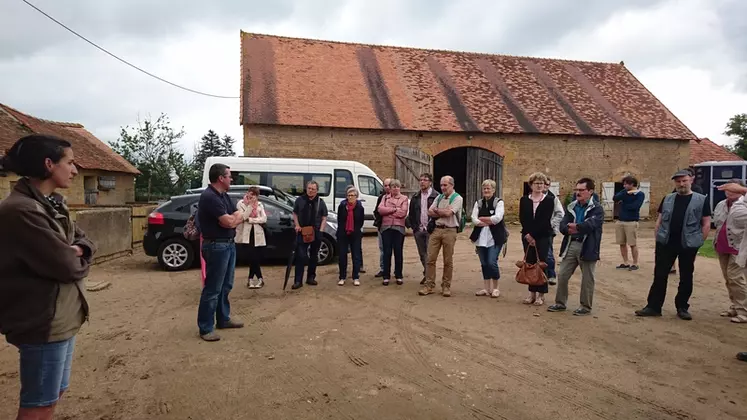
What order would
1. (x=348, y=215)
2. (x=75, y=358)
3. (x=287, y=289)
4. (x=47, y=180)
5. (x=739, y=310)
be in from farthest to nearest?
(x=348, y=215) → (x=287, y=289) → (x=739, y=310) → (x=75, y=358) → (x=47, y=180)

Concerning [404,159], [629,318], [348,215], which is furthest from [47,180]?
[404,159]

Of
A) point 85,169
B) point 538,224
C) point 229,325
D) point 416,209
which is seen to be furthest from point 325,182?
point 85,169

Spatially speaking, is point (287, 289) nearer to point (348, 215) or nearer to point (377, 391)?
point (348, 215)

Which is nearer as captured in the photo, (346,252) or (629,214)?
(346,252)

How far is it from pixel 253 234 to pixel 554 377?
474 cm

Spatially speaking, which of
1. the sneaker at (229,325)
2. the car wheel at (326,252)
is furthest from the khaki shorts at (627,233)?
the sneaker at (229,325)

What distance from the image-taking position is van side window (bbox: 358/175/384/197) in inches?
519

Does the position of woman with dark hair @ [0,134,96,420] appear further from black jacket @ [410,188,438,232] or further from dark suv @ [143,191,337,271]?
dark suv @ [143,191,337,271]

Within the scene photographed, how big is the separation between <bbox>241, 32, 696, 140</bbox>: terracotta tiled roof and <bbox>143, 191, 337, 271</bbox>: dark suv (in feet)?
24.9

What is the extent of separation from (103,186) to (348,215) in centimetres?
1785

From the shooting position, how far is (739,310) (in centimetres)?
548

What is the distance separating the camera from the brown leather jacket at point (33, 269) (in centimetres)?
199

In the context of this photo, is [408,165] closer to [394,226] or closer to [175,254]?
[394,226]

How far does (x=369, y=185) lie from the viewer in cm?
1328
